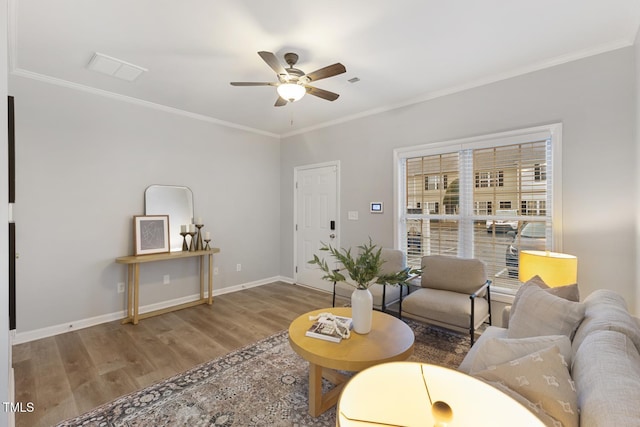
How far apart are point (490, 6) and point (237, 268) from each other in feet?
14.4

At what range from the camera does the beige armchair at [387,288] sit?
3.08 meters

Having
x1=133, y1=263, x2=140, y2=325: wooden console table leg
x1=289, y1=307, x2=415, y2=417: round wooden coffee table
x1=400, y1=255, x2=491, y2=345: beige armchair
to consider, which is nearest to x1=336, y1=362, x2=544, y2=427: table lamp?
x1=289, y1=307, x2=415, y2=417: round wooden coffee table

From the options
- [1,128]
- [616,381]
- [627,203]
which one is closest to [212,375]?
[1,128]

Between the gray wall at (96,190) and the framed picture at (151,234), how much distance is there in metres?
0.13

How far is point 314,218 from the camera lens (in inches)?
190

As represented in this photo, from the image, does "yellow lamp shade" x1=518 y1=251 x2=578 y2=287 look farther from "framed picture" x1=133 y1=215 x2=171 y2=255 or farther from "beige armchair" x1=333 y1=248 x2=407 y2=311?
"framed picture" x1=133 y1=215 x2=171 y2=255

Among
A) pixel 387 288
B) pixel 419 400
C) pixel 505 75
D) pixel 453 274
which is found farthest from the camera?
pixel 387 288

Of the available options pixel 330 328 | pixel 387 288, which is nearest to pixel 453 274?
pixel 387 288

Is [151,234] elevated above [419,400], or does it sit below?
above

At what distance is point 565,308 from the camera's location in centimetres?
159

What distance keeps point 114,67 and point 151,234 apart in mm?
1920

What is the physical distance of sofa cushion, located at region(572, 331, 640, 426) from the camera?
707 mm

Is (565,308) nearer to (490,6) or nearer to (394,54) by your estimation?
(490,6)

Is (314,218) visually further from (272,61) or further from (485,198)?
(272,61)
